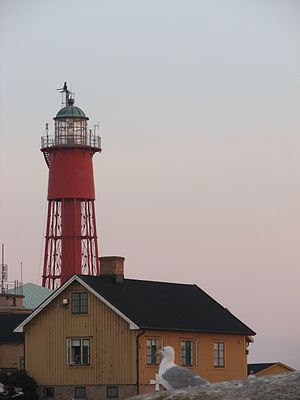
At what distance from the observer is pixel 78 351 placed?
6197cm

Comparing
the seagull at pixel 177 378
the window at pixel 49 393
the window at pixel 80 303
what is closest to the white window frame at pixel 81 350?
the window at pixel 80 303

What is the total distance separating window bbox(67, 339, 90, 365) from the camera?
2426 inches

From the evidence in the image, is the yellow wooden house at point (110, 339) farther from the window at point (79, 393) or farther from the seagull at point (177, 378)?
the seagull at point (177, 378)

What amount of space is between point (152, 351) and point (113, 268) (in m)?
5.83

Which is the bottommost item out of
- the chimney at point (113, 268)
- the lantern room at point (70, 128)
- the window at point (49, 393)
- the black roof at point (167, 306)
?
the window at point (49, 393)

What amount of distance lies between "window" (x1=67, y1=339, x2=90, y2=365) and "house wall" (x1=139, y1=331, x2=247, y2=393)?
294 cm

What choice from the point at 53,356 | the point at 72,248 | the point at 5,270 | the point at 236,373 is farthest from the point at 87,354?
the point at 5,270

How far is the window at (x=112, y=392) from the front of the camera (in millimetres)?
60281

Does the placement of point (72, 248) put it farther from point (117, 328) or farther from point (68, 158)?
point (117, 328)

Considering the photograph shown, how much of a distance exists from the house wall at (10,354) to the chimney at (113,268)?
11.7 m

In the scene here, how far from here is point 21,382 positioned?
6169 centimetres

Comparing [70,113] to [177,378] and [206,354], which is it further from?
[177,378]

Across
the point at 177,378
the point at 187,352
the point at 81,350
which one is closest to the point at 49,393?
the point at 81,350

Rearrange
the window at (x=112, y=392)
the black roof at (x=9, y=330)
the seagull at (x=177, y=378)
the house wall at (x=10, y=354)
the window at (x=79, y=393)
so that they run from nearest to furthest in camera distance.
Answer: the seagull at (x=177, y=378) < the window at (x=112, y=392) < the window at (x=79, y=393) < the house wall at (x=10, y=354) < the black roof at (x=9, y=330)
